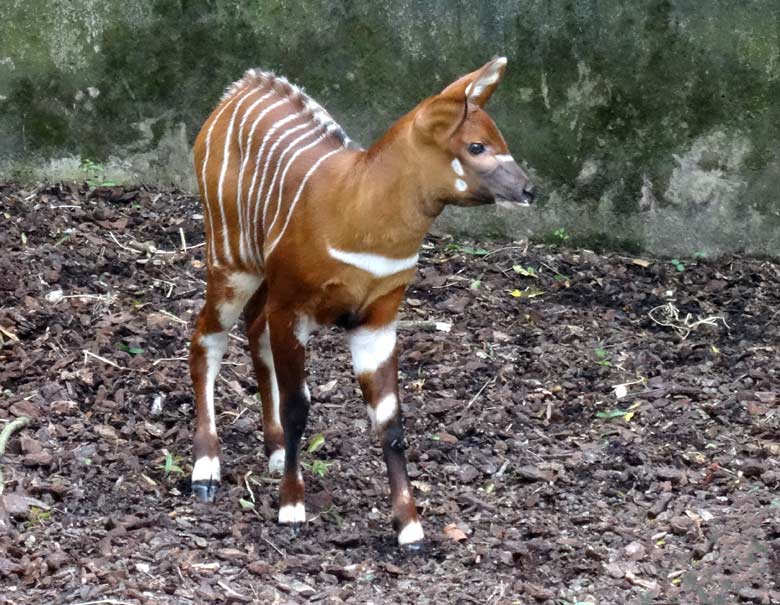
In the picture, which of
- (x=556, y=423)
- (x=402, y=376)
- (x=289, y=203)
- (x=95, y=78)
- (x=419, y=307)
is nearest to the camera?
(x=289, y=203)

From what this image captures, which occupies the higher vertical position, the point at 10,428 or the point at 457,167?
the point at 457,167

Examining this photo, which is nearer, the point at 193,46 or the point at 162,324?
the point at 162,324

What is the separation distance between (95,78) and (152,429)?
11.1 ft

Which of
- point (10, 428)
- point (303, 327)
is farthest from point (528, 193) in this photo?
point (10, 428)

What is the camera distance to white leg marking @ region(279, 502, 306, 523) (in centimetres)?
477

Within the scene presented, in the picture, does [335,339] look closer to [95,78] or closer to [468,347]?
[468,347]

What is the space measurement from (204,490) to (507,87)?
148 inches

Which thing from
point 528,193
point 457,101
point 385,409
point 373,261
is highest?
point 457,101

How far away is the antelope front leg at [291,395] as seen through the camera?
4.64 m

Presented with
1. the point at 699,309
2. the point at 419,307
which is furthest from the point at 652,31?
the point at 419,307

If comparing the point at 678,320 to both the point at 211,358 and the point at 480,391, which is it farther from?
the point at 211,358

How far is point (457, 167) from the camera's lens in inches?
167

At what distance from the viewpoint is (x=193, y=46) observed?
8.00 metres

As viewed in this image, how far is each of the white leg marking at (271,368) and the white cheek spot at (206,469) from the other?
1.16 ft
